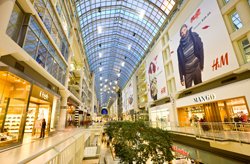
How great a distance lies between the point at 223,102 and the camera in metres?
12.5

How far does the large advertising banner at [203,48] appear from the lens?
1047 cm

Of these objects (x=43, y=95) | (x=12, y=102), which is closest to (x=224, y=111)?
(x=43, y=95)

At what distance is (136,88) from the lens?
1599 inches

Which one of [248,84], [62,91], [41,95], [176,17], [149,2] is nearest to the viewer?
[248,84]

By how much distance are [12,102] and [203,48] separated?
16108 mm

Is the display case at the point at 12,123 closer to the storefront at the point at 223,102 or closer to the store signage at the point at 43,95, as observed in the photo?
the store signage at the point at 43,95

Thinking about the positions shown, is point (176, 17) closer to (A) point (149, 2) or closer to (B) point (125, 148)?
(A) point (149, 2)

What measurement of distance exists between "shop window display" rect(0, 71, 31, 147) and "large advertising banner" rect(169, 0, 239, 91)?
47.0ft

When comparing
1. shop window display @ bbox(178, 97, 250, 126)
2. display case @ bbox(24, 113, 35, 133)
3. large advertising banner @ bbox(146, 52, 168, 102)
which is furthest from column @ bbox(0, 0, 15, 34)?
large advertising banner @ bbox(146, 52, 168, 102)

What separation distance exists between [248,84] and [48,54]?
15.0m

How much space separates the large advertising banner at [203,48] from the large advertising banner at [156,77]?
14.8 feet

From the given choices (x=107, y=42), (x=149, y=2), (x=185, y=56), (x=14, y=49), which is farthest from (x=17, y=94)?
(x=107, y=42)

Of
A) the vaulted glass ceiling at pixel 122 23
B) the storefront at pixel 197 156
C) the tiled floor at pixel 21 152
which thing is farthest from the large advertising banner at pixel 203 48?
the tiled floor at pixel 21 152

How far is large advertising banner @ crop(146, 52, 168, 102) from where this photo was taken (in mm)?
21734
